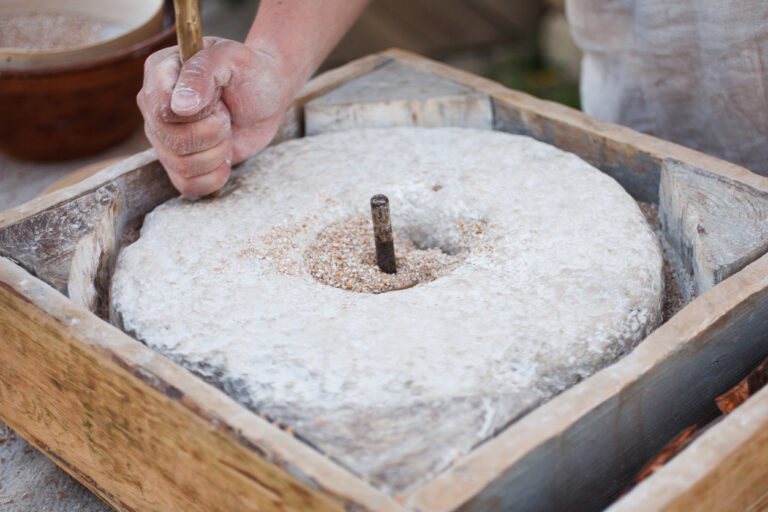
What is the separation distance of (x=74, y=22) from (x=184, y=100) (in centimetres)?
98

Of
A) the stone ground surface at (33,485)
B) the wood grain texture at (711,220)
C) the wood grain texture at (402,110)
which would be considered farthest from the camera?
the wood grain texture at (402,110)

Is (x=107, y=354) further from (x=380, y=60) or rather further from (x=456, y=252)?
(x=380, y=60)

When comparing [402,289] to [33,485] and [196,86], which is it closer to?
[196,86]

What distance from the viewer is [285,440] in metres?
0.93

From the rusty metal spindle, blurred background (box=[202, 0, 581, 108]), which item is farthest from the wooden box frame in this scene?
blurred background (box=[202, 0, 581, 108])

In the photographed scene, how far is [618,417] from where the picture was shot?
1.03 meters

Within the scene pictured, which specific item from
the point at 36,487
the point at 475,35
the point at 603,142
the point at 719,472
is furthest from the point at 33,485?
the point at 475,35

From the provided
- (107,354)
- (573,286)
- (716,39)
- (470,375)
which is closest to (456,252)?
(573,286)

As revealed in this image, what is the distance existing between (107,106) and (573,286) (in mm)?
1304

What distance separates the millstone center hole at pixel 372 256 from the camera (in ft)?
4.44

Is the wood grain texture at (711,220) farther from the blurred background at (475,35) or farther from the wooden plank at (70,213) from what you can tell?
the blurred background at (475,35)

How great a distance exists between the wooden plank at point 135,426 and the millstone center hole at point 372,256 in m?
0.38

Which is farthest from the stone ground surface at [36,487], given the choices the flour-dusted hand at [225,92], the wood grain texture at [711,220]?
the wood grain texture at [711,220]

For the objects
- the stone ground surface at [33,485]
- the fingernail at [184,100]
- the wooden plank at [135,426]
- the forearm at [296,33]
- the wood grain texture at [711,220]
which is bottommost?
the stone ground surface at [33,485]
